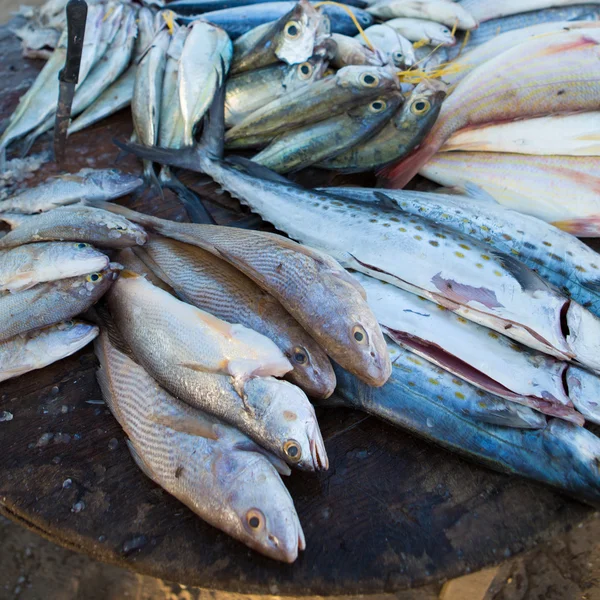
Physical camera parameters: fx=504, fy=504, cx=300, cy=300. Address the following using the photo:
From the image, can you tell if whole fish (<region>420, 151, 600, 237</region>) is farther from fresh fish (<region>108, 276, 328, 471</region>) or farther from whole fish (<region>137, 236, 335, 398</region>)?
fresh fish (<region>108, 276, 328, 471</region>)

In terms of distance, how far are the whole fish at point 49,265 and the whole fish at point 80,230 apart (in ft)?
0.27

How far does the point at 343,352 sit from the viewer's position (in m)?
1.95

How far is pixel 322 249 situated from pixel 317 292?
20.4 inches

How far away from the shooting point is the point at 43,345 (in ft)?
7.61

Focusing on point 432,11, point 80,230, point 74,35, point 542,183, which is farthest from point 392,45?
point 80,230

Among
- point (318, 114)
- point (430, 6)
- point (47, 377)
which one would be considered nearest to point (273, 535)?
point (47, 377)

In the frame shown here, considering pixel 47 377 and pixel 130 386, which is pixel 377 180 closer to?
pixel 130 386

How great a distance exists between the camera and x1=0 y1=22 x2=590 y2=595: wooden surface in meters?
1.78

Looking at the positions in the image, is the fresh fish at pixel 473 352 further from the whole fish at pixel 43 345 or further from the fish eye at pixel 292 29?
the fish eye at pixel 292 29

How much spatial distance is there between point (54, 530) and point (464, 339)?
183cm

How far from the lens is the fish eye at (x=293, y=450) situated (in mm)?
1810

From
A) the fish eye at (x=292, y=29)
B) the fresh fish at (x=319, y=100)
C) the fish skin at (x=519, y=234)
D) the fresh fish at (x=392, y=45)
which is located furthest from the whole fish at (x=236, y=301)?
the fresh fish at (x=392, y=45)

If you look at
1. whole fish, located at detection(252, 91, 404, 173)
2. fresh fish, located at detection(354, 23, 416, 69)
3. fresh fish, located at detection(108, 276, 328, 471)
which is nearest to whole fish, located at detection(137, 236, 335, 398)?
fresh fish, located at detection(108, 276, 328, 471)

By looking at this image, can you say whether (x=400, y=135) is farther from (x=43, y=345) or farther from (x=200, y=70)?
(x=43, y=345)
